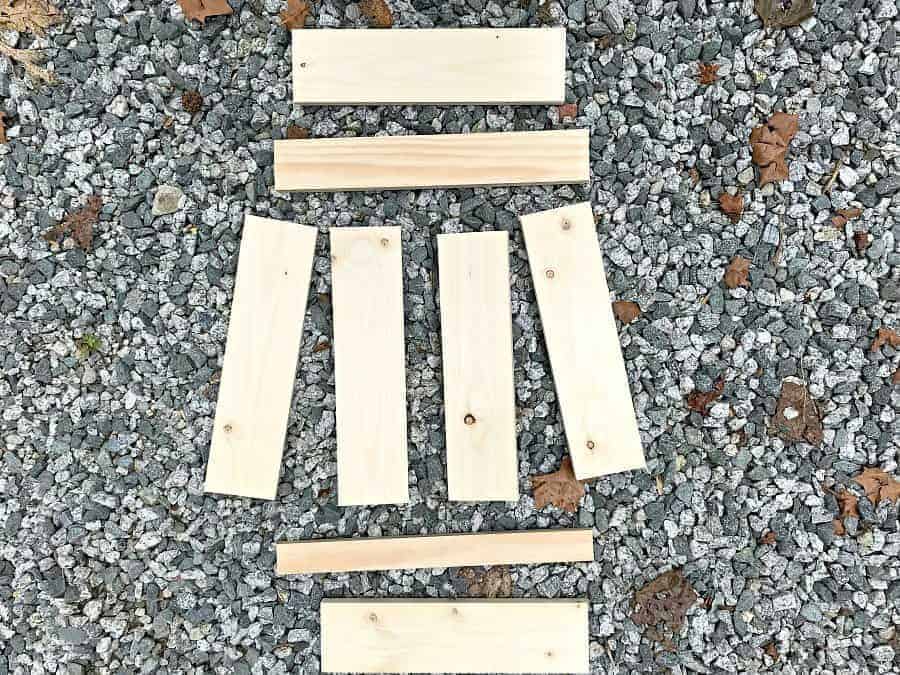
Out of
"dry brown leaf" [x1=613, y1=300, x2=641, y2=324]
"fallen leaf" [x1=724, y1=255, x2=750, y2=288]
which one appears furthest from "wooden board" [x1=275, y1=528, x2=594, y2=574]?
"fallen leaf" [x1=724, y1=255, x2=750, y2=288]

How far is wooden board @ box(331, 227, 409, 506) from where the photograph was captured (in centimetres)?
187

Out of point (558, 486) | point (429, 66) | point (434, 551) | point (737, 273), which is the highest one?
point (429, 66)

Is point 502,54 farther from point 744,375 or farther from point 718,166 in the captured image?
point 744,375

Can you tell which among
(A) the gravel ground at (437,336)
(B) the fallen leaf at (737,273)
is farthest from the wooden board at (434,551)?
(B) the fallen leaf at (737,273)

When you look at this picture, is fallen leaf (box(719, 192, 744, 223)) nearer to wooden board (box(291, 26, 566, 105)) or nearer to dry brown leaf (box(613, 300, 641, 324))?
dry brown leaf (box(613, 300, 641, 324))

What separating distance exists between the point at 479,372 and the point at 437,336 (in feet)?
0.51

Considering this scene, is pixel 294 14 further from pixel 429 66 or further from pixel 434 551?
pixel 434 551

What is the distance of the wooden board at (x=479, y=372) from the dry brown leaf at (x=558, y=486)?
7cm

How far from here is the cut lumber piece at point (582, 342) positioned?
1.88m

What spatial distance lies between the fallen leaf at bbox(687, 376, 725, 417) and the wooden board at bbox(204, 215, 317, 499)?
111cm

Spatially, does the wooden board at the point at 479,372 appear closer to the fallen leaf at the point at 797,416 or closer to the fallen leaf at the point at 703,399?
the fallen leaf at the point at 703,399

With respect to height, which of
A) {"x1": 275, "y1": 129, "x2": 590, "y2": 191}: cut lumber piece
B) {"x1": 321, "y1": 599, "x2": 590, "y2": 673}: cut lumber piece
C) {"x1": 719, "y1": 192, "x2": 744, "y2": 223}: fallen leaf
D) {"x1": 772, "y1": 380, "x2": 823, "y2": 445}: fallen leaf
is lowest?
{"x1": 321, "y1": 599, "x2": 590, "y2": 673}: cut lumber piece

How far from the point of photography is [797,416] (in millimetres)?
1921

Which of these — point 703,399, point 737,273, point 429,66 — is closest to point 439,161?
point 429,66
